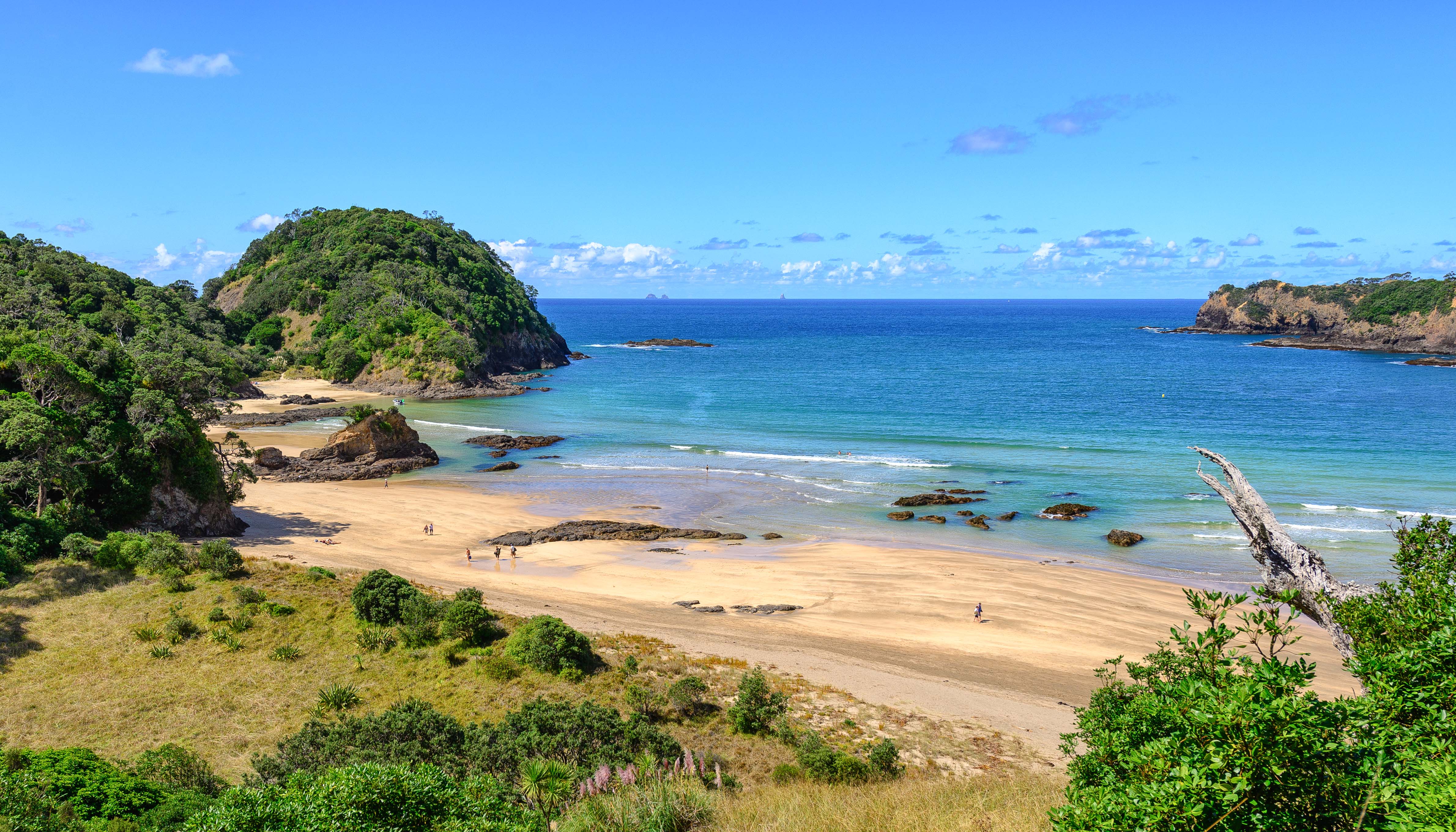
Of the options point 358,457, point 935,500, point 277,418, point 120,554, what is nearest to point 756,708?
point 120,554

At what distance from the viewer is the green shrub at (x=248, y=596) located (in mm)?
22484

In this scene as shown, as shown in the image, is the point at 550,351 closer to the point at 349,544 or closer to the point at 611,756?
the point at 349,544

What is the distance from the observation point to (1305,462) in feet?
165

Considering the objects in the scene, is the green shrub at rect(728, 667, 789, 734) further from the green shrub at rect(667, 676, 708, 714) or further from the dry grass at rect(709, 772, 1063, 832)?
the dry grass at rect(709, 772, 1063, 832)

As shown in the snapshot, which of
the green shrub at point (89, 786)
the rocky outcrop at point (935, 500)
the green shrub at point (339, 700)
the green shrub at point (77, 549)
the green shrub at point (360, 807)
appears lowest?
the rocky outcrop at point (935, 500)

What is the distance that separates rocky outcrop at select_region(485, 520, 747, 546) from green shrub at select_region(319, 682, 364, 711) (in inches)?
723

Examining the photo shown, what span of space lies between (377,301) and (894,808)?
9491cm

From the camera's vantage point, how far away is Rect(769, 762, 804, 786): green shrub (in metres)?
15.0

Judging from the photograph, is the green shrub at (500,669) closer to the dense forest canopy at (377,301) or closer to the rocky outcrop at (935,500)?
the rocky outcrop at (935,500)

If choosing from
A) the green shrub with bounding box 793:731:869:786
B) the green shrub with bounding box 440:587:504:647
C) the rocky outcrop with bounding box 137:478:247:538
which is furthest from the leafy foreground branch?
the rocky outcrop with bounding box 137:478:247:538

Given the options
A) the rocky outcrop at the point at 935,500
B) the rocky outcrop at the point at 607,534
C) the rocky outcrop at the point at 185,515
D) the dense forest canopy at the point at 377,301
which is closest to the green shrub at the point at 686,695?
the rocky outcrop at the point at 607,534

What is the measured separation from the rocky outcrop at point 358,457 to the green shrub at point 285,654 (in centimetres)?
3051

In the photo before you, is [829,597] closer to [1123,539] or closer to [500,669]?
[500,669]

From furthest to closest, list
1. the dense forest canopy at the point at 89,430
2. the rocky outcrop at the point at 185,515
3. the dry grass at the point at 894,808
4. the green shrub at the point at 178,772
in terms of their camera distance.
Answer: the rocky outcrop at the point at 185,515, the dense forest canopy at the point at 89,430, the green shrub at the point at 178,772, the dry grass at the point at 894,808
